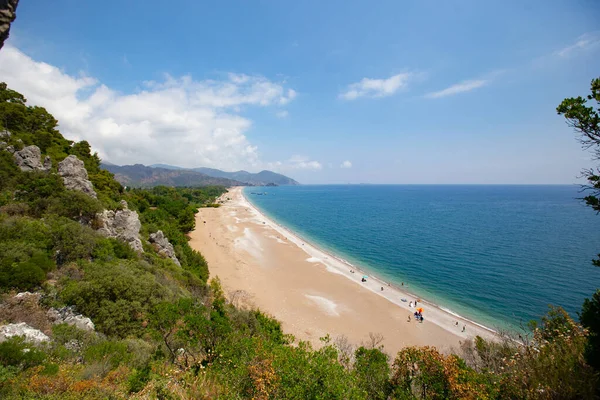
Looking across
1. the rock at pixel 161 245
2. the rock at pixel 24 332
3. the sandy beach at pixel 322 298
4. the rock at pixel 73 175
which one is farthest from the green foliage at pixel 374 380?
the rock at pixel 73 175

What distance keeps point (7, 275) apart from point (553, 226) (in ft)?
321

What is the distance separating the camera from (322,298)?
2808 cm

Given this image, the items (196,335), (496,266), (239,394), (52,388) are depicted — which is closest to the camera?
(52,388)

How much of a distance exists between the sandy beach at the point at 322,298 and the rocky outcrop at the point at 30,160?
20836mm

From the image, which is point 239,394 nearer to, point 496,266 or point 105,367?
point 105,367

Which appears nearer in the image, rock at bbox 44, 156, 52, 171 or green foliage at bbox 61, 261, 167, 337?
green foliage at bbox 61, 261, 167, 337

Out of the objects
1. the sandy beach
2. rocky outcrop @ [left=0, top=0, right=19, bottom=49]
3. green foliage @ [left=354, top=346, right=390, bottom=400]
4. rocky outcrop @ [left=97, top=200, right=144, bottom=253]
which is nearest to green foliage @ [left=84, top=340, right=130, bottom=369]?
green foliage @ [left=354, top=346, right=390, bottom=400]

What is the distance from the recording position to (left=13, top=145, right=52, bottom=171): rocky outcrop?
877 inches

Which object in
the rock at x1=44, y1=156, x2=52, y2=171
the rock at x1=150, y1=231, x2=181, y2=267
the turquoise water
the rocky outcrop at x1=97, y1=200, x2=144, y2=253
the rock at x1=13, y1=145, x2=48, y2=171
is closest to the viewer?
the rocky outcrop at x1=97, y1=200, x2=144, y2=253

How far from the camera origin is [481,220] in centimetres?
7612

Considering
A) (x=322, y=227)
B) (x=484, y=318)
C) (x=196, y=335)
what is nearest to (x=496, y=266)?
(x=484, y=318)

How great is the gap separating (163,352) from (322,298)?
20.8 meters

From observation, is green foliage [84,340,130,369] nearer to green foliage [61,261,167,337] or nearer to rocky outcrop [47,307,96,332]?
rocky outcrop [47,307,96,332]

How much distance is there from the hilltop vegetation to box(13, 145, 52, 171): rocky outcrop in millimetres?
4605
